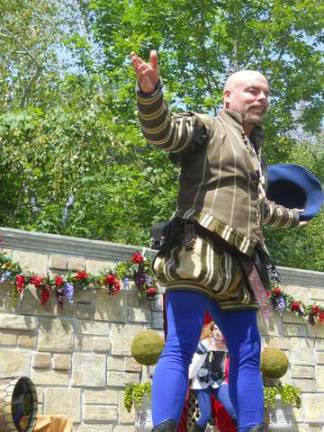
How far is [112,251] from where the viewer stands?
5516 mm

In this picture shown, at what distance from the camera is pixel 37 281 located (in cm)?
498

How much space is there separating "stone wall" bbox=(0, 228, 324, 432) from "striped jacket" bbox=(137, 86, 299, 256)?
2.61 metres

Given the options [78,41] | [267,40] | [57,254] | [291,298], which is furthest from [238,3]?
[57,254]

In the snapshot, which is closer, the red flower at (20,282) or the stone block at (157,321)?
the red flower at (20,282)

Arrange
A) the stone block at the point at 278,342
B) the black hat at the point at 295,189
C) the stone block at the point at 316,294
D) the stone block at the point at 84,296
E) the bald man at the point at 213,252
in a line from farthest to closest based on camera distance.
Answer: the stone block at the point at 316,294, the stone block at the point at 278,342, the stone block at the point at 84,296, the black hat at the point at 295,189, the bald man at the point at 213,252

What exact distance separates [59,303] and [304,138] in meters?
16.4

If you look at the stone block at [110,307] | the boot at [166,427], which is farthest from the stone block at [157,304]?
the boot at [166,427]

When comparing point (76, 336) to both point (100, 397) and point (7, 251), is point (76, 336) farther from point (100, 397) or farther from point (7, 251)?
point (7, 251)

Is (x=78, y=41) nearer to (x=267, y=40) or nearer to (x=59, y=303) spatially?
(x=267, y=40)

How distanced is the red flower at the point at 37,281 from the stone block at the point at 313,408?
2.60 metres

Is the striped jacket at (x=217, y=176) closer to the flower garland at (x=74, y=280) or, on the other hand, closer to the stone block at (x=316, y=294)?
the flower garland at (x=74, y=280)

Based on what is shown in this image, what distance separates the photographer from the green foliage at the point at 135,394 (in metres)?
5.32

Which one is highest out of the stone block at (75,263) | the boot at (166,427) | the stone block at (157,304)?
the stone block at (75,263)

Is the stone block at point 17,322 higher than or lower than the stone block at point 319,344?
lower
